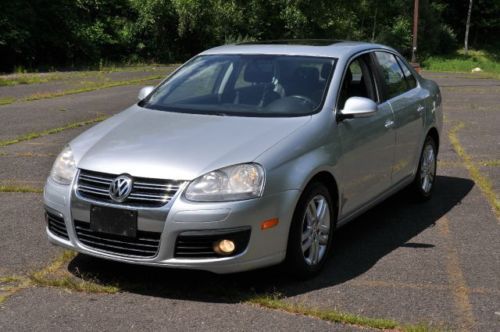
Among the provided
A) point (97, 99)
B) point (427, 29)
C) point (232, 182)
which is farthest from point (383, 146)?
point (427, 29)

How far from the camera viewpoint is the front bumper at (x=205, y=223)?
4.20 m

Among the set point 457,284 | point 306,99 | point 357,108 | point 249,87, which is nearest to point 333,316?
point 457,284

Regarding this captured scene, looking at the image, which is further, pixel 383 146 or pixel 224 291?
pixel 383 146

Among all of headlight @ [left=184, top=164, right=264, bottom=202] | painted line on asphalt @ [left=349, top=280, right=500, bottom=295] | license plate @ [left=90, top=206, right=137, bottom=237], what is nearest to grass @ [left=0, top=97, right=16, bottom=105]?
license plate @ [left=90, top=206, right=137, bottom=237]

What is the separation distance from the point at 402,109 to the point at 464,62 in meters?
44.3

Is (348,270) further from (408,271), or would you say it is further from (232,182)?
(232,182)

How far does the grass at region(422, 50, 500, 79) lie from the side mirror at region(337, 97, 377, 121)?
35092mm

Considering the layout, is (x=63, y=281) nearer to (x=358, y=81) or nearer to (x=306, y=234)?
(x=306, y=234)

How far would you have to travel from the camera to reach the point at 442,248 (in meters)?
5.57

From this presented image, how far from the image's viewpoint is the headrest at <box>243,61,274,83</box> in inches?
219

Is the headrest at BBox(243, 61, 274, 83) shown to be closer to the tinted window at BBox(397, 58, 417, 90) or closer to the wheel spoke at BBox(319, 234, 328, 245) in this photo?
the wheel spoke at BBox(319, 234, 328, 245)

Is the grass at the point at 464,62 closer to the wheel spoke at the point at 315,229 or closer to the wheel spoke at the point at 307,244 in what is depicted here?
the wheel spoke at the point at 315,229

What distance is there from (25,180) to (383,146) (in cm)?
407

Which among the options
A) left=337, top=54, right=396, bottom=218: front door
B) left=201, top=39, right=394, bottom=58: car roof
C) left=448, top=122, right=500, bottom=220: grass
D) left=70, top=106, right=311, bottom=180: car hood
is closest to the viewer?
left=70, top=106, right=311, bottom=180: car hood
